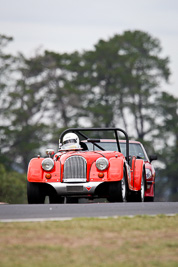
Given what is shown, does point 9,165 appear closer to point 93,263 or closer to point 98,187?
point 98,187

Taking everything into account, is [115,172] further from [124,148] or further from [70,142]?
[124,148]

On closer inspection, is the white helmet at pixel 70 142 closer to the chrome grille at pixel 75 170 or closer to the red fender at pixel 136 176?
the chrome grille at pixel 75 170

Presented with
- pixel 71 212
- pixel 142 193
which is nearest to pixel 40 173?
pixel 142 193

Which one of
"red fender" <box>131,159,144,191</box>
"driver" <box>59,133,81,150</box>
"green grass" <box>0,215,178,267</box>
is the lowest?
"green grass" <box>0,215,178,267</box>

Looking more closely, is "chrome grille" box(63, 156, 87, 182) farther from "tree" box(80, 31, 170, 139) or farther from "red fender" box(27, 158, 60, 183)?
"tree" box(80, 31, 170, 139)

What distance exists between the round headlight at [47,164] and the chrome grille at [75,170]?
0.99 feet

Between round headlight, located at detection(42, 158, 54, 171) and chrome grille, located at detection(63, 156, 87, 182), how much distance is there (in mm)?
300

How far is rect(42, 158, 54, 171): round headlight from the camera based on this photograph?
16.4m

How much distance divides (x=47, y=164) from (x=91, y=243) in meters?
8.54

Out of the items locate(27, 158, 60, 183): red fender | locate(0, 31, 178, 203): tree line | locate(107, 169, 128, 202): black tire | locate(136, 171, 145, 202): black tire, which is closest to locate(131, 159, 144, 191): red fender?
locate(136, 171, 145, 202): black tire

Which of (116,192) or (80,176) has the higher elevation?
(80,176)

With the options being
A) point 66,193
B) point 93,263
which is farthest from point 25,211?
point 93,263

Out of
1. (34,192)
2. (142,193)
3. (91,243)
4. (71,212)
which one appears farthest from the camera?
(142,193)

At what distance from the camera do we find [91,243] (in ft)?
26.2
